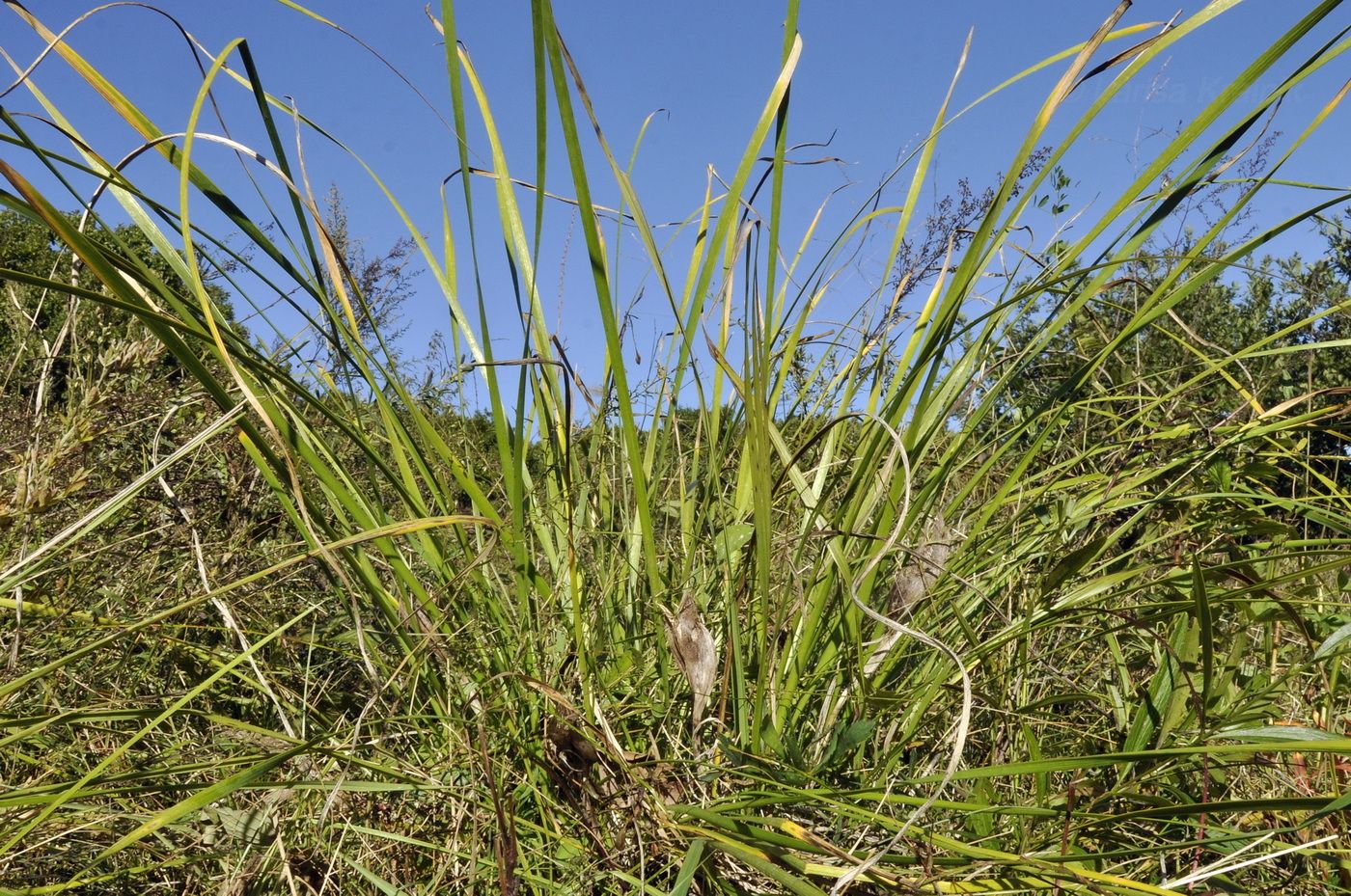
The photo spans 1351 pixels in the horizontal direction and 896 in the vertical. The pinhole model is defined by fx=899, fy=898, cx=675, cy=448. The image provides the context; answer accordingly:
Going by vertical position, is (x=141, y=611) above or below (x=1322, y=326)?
below

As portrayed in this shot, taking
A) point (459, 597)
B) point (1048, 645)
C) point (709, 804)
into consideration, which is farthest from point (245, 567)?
point (1048, 645)

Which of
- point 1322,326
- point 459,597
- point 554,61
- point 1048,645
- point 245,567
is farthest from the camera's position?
point 1322,326

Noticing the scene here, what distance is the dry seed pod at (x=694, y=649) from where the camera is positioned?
92 cm

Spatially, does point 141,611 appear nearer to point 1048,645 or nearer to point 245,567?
point 245,567

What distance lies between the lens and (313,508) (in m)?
0.99

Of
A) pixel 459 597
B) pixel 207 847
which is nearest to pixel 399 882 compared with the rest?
pixel 207 847

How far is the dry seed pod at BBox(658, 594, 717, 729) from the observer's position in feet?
3.03

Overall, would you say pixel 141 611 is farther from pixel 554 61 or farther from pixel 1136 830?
pixel 1136 830

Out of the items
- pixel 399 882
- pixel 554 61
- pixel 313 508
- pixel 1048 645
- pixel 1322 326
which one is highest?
pixel 1322 326

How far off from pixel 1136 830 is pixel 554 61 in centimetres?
100

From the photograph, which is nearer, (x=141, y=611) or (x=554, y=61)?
(x=554, y=61)

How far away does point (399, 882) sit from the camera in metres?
0.95

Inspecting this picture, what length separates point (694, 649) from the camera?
3.04ft

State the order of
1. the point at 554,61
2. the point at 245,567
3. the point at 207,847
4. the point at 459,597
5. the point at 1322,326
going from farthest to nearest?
the point at 1322,326 < the point at 245,567 < the point at 459,597 < the point at 207,847 < the point at 554,61
